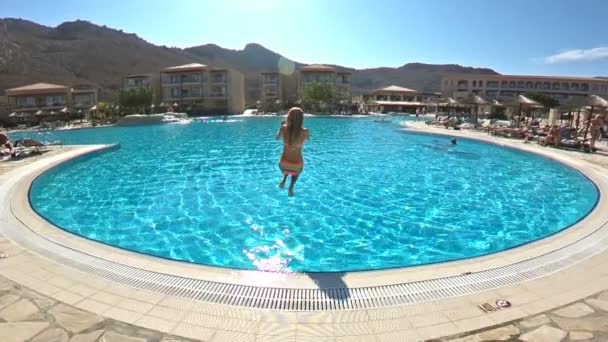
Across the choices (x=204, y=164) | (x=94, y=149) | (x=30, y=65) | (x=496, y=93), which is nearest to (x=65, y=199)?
(x=204, y=164)

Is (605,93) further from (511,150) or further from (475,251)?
(475,251)

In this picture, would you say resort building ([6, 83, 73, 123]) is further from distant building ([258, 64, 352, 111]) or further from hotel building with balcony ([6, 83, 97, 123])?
distant building ([258, 64, 352, 111])

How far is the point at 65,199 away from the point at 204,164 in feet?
17.2

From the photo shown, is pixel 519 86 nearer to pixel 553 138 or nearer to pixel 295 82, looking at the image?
pixel 295 82

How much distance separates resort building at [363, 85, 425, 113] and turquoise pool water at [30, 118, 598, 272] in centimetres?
4432

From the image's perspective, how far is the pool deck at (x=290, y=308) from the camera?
2.86m

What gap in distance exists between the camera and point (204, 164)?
44.0 feet

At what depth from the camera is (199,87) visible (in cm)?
5356

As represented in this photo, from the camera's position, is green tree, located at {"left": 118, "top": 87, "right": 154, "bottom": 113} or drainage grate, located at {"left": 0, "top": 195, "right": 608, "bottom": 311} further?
green tree, located at {"left": 118, "top": 87, "right": 154, "bottom": 113}

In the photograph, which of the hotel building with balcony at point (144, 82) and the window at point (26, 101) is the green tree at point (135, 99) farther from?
the window at point (26, 101)

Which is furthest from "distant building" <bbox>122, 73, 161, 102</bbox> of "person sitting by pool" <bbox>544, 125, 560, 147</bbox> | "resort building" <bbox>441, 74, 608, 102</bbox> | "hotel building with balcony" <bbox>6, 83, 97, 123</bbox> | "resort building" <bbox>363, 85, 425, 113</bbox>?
"resort building" <bbox>441, 74, 608, 102</bbox>

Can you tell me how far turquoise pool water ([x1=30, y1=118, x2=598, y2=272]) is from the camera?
596cm

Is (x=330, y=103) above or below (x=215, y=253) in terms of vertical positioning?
above

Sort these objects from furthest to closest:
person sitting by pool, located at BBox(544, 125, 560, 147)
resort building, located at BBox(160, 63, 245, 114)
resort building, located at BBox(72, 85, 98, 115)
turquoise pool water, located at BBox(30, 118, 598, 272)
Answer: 1. resort building, located at BBox(160, 63, 245, 114)
2. resort building, located at BBox(72, 85, 98, 115)
3. person sitting by pool, located at BBox(544, 125, 560, 147)
4. turquoise pool water, located at BBox(30, 118, 598, 272)
